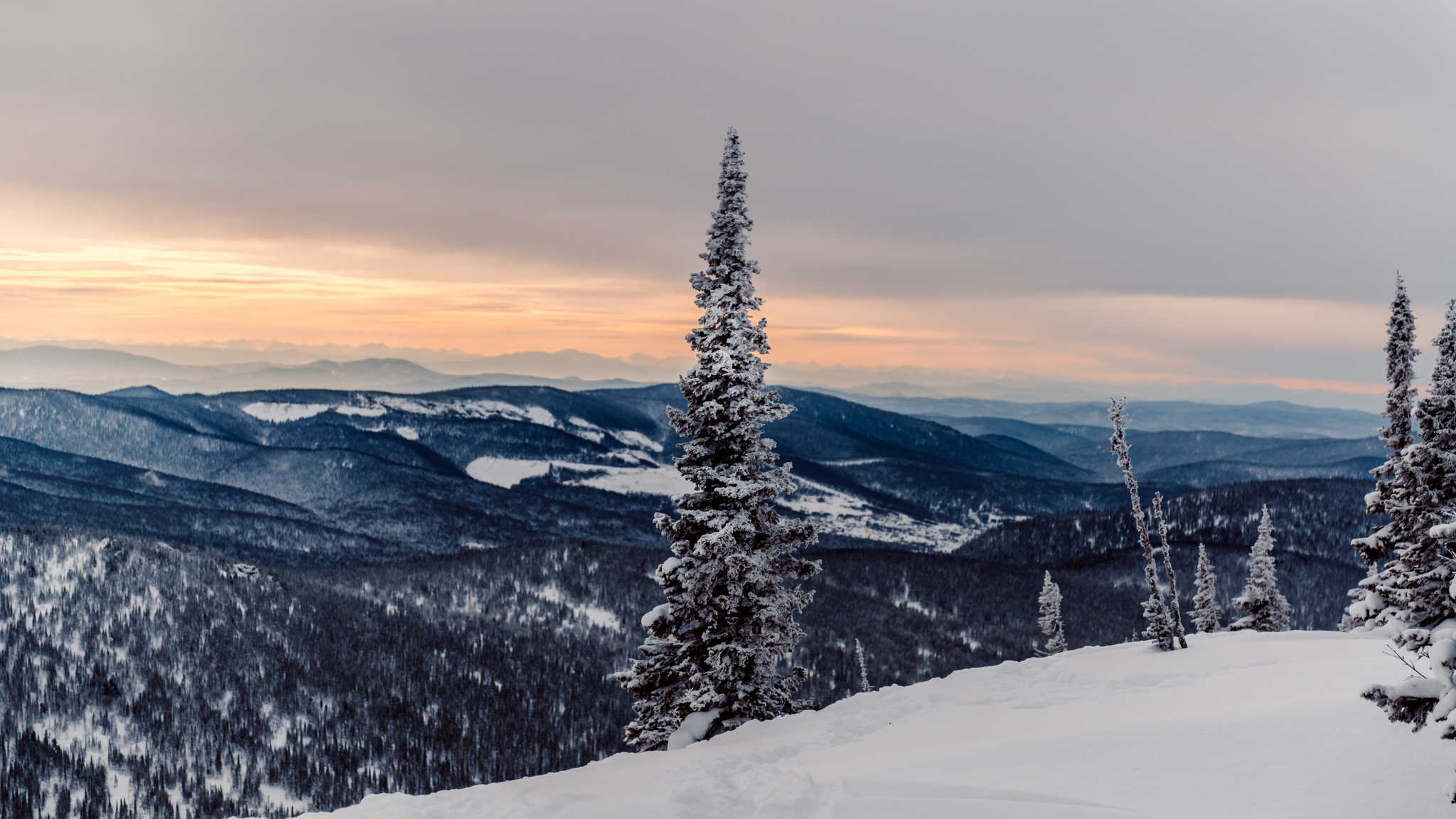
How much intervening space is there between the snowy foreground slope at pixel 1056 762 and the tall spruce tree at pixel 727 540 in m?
2.24

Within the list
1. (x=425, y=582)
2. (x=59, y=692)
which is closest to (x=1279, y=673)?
(x=59, y=692)

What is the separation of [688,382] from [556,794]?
11339 mm

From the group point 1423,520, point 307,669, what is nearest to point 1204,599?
point 1423,520

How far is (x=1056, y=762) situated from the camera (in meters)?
13.9

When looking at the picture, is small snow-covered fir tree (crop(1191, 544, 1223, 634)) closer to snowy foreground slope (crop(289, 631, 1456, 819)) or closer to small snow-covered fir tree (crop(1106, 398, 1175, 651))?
small snow-covered fir tree (crop(1106, 398, 1175, 651))

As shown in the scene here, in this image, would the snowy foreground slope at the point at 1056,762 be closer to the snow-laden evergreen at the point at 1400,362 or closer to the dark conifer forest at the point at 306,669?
the snow-laden evergreen at the point at 1400,362

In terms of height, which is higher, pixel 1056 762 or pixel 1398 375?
pixel 1398 375

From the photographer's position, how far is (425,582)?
150 meters

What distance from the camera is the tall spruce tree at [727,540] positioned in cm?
2219

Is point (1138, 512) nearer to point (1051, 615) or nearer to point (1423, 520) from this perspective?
point (1423, 520)

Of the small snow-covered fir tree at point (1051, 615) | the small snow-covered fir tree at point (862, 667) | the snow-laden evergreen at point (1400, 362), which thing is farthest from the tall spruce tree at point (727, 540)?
the small snow-covered fir tree at point (1051, 615)

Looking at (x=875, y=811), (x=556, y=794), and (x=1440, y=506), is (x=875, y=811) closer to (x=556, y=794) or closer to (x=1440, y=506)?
(x=556, y=794)

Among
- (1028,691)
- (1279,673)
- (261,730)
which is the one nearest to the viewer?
(1279,673)

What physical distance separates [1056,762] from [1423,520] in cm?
834
